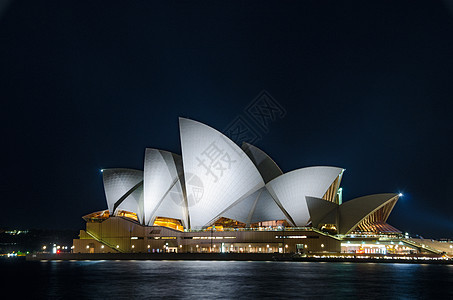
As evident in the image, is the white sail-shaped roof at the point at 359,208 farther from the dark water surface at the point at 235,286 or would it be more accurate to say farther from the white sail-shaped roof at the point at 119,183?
the white sail-shaped roof at the point at 119,183

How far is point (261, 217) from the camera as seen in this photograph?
2552 inches

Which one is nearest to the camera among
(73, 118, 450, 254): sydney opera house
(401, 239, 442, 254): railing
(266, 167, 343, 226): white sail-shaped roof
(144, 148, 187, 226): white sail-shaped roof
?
(73, 118, 450, 254): sydney opera house

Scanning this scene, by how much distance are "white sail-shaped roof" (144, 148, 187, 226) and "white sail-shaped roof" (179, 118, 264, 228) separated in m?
3.98

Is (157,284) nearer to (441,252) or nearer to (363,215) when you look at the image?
(363,215)

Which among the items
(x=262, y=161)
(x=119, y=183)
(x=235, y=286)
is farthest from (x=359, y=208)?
(x=235, y=286)

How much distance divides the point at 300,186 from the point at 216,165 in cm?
1104

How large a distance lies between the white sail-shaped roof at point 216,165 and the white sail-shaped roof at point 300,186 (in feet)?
8.98

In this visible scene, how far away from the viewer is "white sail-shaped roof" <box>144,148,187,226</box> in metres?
63.6

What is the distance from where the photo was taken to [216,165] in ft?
195

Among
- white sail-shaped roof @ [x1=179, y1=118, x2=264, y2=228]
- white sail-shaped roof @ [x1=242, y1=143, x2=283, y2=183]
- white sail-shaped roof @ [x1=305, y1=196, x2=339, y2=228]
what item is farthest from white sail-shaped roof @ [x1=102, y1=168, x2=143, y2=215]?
white sail-shaped roof @ [x1=305, y1=196, x2=339, y2=228]

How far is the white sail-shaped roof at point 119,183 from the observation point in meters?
69.0

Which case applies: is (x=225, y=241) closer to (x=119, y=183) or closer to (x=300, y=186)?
(x=300, y=186)

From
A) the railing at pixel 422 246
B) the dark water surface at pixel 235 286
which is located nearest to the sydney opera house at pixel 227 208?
the railing at pixel 422 246

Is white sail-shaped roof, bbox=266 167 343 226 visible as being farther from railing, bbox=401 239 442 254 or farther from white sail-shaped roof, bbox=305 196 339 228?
railing, bbox=401 239 442 254
